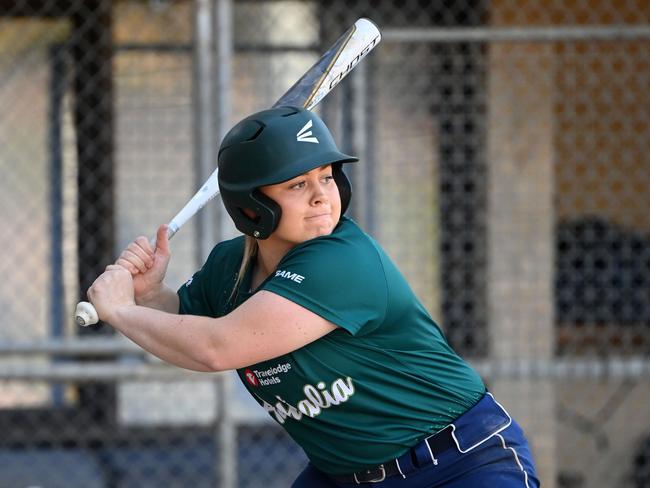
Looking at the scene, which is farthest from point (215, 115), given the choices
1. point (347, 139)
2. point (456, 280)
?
point (456, 280)

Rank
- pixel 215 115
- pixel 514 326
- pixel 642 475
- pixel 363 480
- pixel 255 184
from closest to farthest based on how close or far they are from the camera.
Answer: pixel 255 184 → pixel 363 480 → pixel 215 115 → pixel 514 326 → pixel 642 475

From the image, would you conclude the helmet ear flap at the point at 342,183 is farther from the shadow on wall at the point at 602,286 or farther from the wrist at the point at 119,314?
the shadow on wall at the point at 602,286

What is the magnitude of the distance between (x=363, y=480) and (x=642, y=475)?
4.28 metres

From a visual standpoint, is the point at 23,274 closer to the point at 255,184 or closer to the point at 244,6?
the point at 244,6

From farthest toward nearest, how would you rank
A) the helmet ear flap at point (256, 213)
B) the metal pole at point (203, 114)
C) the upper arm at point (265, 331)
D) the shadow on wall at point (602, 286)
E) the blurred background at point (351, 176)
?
the shadow on wall at point (602, 286) < the blurred background at point (351, 176) < the metal pole at point (203, 114) < the helmet ear flap at point (256, 213) < the upper arm at point (265, 331)

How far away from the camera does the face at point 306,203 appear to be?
2828 millimetres

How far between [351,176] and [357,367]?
3.71 metres

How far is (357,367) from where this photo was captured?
2.87 m

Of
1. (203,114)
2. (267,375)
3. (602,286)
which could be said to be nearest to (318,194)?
(267,375)

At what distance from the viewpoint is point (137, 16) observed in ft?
22.1

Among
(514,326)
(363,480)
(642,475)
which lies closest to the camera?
(363,480)

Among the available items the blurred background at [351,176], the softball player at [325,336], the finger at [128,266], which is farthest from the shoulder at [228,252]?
the blurred background at [351,176]

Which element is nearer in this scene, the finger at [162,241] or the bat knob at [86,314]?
the bat knob at [86,314]

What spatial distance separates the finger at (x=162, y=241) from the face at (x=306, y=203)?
475mm
